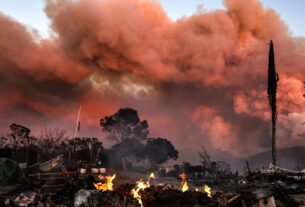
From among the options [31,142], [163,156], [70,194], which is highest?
[31,142]

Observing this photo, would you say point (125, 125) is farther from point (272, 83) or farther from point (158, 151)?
point (272, 83)

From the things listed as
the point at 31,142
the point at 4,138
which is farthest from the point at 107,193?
the point at 4,138

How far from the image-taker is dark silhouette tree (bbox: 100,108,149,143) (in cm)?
4559

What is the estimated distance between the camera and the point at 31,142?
157 ft

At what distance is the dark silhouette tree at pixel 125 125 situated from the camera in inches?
1795

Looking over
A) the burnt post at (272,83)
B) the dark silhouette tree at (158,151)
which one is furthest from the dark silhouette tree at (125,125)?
the burnt post at (272,83)

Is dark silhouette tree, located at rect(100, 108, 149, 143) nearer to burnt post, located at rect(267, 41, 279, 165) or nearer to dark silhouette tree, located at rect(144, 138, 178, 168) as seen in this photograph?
dark silhouette tree, located at rect(144, 138, 178, 168)

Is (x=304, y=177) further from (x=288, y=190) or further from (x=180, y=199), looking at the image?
(x=180, y=199)

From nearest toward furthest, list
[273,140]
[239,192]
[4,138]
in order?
[239,192], [273,140], [4,138]

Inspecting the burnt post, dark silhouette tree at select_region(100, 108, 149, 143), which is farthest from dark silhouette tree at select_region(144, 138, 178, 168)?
the burnt post

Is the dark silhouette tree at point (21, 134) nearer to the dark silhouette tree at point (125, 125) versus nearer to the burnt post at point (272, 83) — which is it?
the dark silhouette tree at point (125, 125)

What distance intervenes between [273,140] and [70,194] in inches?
769

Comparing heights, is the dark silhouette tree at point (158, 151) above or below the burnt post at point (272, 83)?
below

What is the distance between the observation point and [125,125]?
4594 centimetres
